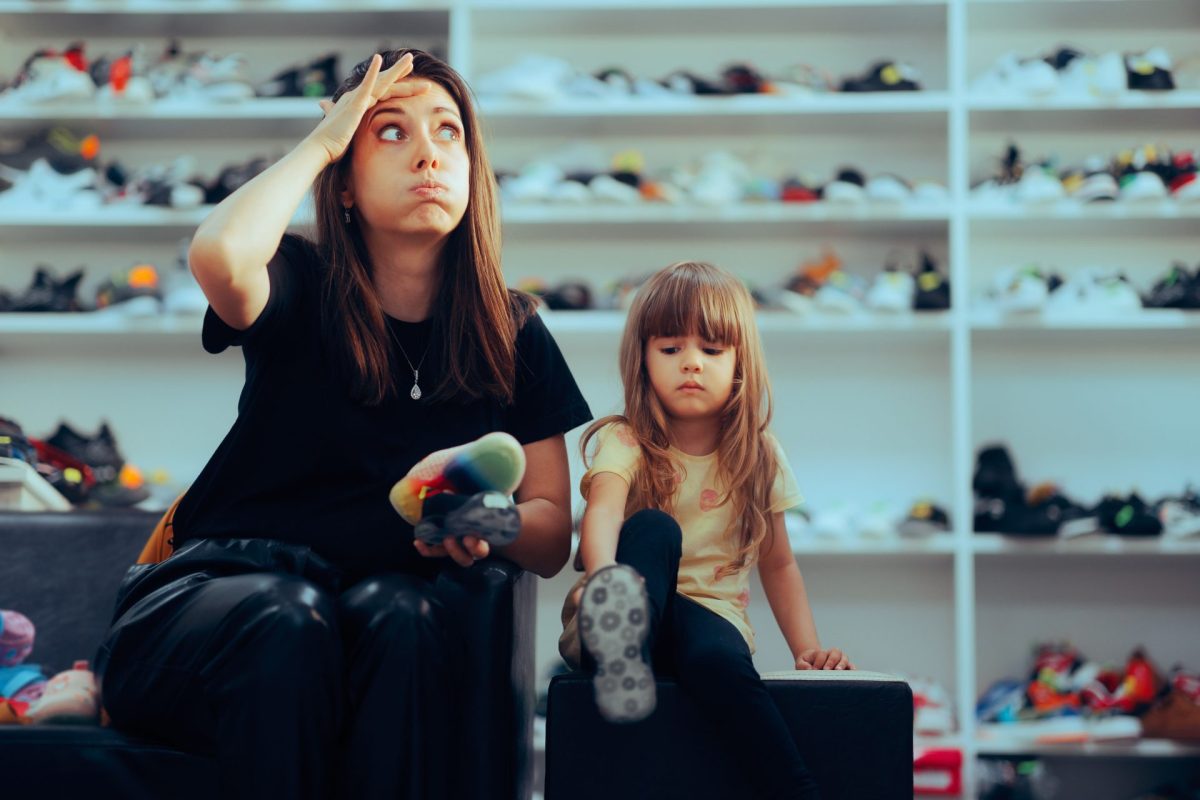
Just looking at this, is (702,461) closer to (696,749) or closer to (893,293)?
(696,749)

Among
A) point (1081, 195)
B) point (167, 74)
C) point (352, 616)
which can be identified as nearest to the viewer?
point (352, 616)

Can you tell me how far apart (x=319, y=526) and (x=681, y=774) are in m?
0.48

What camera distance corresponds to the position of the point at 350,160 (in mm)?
1596

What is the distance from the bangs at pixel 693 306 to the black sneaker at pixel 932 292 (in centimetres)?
145

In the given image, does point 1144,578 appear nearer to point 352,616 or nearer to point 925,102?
point 925,102

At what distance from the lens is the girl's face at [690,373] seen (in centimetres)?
174

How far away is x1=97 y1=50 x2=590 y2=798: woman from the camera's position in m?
1.20

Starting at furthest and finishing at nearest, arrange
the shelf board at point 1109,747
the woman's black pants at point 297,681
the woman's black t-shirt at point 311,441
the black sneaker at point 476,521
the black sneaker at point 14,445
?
the shelf board at point 1109,747
the black sneaker at point 14,445
the woman's black t-shirt at point 311,441
the black sneaker at point 476,521
the woman's black pants at point 297,681

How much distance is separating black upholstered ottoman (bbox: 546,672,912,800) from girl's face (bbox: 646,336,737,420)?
508mm

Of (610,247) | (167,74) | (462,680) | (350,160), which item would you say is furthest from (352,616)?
(167,74)

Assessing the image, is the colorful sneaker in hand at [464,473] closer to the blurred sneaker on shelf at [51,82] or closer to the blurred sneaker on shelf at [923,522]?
the blurred sneaker on shelf at [923,522]

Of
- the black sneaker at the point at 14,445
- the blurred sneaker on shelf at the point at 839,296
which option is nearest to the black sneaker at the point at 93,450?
the black sneaker at the point at 14,445

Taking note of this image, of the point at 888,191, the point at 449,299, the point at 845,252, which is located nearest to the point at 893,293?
the point at 888,191

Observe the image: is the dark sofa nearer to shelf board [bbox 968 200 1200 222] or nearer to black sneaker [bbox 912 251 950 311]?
black sneaker [bbox 912 251 950 311]
